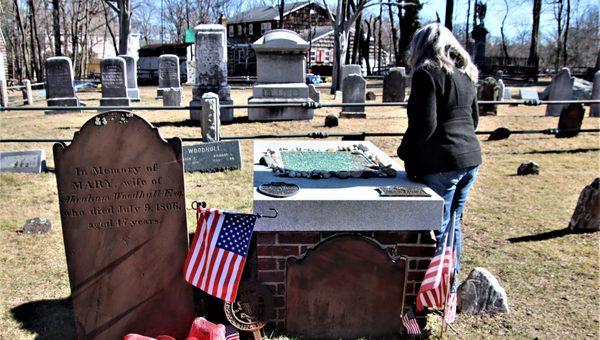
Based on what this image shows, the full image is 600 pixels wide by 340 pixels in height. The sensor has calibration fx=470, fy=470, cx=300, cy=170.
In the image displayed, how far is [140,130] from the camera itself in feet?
9.64

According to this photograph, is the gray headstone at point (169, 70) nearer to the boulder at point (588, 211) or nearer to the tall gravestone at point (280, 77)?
the tall gravestone at point (280, 77)

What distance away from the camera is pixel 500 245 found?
193 inches

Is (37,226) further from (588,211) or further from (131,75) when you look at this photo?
(131,75)

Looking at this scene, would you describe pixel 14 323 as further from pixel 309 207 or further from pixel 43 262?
pixel 309 207

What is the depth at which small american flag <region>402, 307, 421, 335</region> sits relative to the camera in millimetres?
3209

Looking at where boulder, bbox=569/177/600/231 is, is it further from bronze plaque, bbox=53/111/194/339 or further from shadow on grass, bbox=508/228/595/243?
bronze plaque, bbox=53/111/194/339

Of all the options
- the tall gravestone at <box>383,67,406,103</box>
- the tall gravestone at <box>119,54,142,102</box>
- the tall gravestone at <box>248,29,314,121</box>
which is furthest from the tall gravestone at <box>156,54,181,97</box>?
the tall gravestone at <box>383,67,406,103</box>

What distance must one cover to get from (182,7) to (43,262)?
2323 inches

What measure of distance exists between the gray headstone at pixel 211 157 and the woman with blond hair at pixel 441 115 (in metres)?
4.62

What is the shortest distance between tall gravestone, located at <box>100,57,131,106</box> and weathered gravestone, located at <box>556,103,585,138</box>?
41.1 ft

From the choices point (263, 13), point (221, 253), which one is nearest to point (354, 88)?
point (221, 253)

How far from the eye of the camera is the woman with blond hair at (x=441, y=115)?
3.13 metres

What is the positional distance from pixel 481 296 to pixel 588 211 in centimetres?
234

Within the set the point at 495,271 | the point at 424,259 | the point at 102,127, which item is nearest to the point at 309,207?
the point at 424,259
